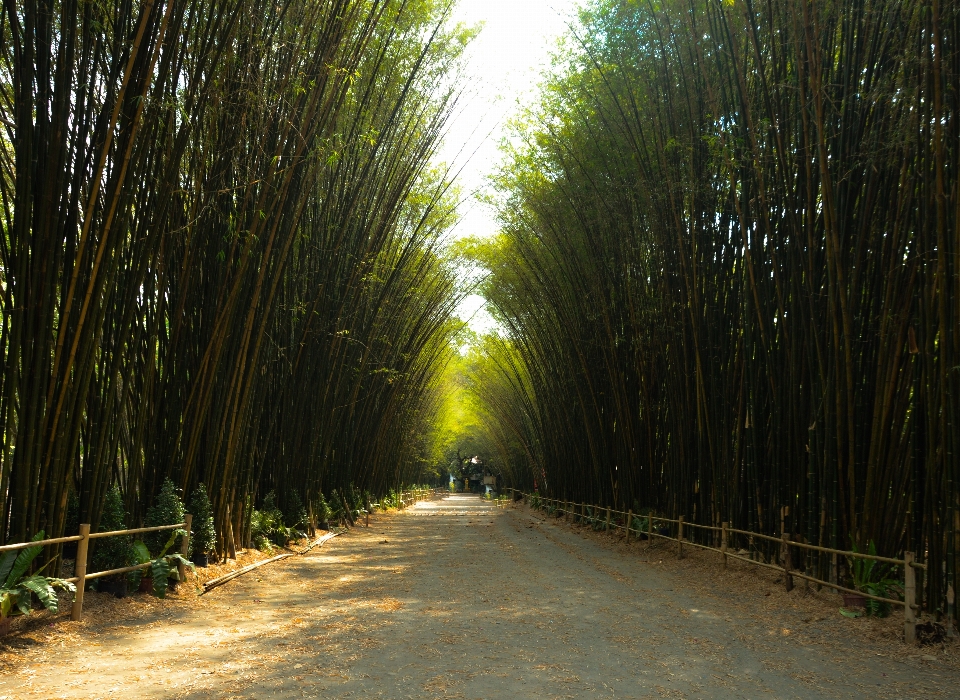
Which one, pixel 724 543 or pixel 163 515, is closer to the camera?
pixel 163 515

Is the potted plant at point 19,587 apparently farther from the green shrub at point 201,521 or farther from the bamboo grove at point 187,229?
the green shrub at point 201,521

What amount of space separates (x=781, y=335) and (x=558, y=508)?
10390mm

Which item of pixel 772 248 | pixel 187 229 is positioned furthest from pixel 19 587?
pixel 772 248

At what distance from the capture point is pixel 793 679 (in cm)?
300

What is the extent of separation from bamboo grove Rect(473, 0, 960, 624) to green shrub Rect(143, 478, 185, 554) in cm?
362

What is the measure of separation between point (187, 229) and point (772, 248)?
347cm

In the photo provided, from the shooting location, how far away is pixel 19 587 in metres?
3.20

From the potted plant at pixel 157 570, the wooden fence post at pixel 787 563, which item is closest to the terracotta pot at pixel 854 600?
the wooden fence post at pixel 787 563

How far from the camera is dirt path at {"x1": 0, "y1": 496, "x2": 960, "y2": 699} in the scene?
276 centimetres

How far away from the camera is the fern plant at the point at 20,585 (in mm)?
3100

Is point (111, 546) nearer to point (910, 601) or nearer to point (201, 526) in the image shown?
point (201, 526)

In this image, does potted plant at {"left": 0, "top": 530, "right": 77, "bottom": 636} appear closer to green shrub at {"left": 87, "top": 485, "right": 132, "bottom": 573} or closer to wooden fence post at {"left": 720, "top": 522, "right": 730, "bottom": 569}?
green shrub at {"left": 87, "top": 485, "right": 132, "bottom": 573}

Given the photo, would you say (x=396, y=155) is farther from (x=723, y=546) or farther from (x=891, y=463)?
(x=891, y=463)

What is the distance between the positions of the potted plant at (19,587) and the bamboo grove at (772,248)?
3.61 m
